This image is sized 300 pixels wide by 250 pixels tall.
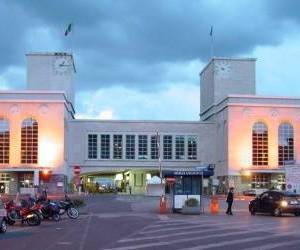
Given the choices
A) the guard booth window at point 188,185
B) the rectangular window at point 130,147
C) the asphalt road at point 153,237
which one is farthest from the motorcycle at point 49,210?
the rectangular window at point 130,147

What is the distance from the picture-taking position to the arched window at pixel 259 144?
102312 mm

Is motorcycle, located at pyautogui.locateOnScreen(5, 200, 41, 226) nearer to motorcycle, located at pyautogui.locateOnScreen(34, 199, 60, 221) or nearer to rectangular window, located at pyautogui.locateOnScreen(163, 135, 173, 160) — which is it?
motorcycle, located at pyautogui.locateOnScreen(34, 199, 60, 221)

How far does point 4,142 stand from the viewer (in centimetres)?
9975

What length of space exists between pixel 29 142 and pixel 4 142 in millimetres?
3536

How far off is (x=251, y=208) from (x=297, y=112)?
217 feet

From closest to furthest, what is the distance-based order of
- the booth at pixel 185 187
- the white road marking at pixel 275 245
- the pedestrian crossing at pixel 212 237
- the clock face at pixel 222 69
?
the white road marking at pixel 275 245 → the pedestrian crossing at pixel 212 237 → the booth at pixel 185 187 → the clock face at pixel 222 69

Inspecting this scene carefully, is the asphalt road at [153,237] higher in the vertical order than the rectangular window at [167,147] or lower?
lower

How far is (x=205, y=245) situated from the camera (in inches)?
776

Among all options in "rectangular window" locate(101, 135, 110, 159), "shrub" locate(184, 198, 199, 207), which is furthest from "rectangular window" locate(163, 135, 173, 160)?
"shrub" locate(184, 198, 199, 207)

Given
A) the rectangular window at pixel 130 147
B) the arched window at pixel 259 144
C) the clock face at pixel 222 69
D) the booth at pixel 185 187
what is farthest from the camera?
the clock face at pixel 222 69

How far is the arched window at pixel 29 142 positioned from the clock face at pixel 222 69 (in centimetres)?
3569

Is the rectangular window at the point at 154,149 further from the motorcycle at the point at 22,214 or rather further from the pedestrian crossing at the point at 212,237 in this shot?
the pedestrian crossing at the point at 212,237

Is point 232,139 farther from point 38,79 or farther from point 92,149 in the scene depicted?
point 38,79

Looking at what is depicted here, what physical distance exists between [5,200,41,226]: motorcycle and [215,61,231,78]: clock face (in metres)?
92.0
